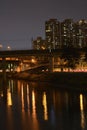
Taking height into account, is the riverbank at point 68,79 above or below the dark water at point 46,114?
below

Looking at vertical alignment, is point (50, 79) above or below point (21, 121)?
below

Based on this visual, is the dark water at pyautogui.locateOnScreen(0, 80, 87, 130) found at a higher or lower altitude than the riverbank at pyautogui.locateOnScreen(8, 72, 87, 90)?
higher

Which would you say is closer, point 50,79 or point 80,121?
point 80,121

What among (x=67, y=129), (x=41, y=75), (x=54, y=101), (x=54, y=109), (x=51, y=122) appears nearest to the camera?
(x=67, y=129)

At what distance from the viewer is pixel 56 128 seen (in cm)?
4147

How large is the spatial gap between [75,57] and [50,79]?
19.5m

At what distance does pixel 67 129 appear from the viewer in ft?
134

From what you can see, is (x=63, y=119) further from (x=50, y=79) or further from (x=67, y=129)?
(x=50, y=79)

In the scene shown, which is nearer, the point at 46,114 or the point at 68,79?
the point at 46,114

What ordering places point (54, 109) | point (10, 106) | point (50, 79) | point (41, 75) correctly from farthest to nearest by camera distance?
point (41, 75)
point (50, 79)
point (10, 106)
point (54, 109)

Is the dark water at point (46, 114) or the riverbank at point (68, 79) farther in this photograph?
the riverbank at point (68, 79)

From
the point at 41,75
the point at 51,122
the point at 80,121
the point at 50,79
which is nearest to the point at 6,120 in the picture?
the point at 51,122

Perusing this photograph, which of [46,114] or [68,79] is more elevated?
[46,114]

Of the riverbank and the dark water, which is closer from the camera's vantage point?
the dark water
